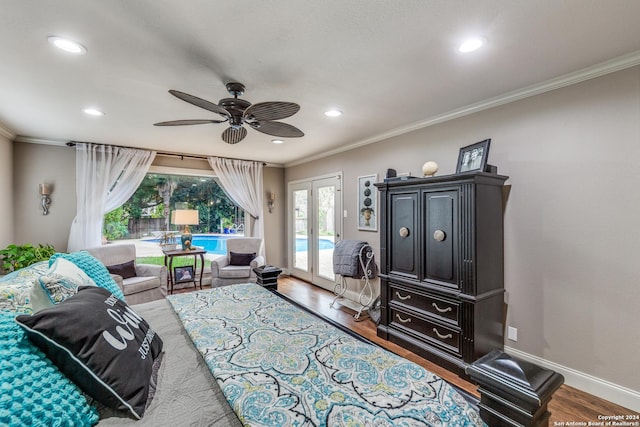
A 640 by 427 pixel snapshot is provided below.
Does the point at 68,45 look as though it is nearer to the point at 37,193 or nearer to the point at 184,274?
the point at 37,193

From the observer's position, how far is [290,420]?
880 mm

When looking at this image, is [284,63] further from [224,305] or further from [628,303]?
[628,303]

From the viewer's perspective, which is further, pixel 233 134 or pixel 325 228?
pixel 325 228

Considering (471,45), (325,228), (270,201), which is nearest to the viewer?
(471,45)

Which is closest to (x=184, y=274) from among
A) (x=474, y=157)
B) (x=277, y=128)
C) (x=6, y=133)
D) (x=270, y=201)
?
(x=270, y=201)

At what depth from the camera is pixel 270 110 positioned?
2062 millimetres

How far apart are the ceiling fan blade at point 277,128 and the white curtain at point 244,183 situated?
123 inches

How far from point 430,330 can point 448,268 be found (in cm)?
65

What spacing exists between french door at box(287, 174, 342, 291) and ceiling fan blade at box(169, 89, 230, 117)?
9.30 ft

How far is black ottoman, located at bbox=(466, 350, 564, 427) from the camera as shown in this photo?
0.82m

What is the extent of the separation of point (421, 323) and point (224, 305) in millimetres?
1937

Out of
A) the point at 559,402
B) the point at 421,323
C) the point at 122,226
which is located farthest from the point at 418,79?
the point at 122,226

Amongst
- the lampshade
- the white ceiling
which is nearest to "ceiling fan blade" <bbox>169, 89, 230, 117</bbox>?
the white ceiling

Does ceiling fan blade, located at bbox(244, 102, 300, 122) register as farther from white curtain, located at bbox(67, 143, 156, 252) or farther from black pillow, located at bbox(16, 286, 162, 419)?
white curtain, located at bbox(67, 143, 156, 252)
